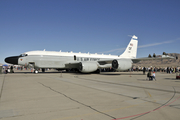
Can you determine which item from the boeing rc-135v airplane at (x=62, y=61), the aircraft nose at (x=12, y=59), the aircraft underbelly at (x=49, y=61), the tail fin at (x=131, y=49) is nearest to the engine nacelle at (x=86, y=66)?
the boeing rc-135v airplane at (x=62, y=61)

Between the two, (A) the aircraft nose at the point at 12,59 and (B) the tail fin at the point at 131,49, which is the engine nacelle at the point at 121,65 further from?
(A) the aircraft nose at the point at 12,59

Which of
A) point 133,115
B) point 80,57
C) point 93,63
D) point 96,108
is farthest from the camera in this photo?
point 80,57

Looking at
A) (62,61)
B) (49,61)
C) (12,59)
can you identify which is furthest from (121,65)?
(12,59)

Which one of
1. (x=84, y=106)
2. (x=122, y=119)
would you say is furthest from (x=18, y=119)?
(x=122, y=119)

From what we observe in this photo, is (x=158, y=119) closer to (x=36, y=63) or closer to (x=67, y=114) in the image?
(x=67, y=114)

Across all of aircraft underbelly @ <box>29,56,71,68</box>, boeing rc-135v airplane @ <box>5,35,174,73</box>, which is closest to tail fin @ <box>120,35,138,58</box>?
boeing rc-135v airplane @ <box>5,35,174,73</box>

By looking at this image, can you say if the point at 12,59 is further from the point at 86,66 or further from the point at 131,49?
the point at 131,49

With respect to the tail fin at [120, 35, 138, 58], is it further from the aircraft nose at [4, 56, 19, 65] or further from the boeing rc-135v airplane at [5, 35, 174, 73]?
the aircraft nose at [4, 56, 19, 65]

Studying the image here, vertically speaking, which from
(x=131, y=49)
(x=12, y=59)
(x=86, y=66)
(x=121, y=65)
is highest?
(x=131, y=49)

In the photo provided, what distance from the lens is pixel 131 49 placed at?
36500mm

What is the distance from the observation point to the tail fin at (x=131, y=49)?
118 ft

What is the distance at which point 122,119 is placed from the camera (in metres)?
4.44

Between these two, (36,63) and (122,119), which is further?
(36,63)

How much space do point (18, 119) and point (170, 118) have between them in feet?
14.7
